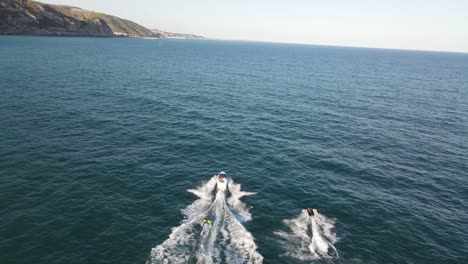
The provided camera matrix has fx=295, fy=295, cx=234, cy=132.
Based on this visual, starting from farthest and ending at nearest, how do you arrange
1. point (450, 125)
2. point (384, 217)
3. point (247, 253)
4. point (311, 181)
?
point (450, 125)
point (311, 181)
point (384, 217)
point (247, 253)

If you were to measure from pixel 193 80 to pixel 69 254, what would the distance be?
10001 centimetres

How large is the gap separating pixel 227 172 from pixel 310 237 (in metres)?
19.9

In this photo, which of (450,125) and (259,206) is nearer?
(259,206)

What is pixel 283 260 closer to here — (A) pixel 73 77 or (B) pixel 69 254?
(B) pixel 69 254

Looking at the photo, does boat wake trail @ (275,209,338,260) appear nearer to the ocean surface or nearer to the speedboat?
the ocean surface

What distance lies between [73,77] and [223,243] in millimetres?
100044

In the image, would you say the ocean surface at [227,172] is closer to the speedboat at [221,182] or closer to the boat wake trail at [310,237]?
the boat wake trail at [310,237]

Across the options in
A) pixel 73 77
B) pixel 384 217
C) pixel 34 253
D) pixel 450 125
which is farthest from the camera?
pixel 73 77

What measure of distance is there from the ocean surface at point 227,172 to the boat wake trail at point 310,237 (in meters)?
0.23

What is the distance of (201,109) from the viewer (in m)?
85.2

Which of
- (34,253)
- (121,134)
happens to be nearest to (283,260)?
(34,253)

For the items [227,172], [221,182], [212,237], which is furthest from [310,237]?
[227,172]

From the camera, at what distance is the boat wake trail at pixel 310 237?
33.9 metres

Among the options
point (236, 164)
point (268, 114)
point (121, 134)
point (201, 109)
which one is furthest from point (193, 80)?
point (236, 164)
